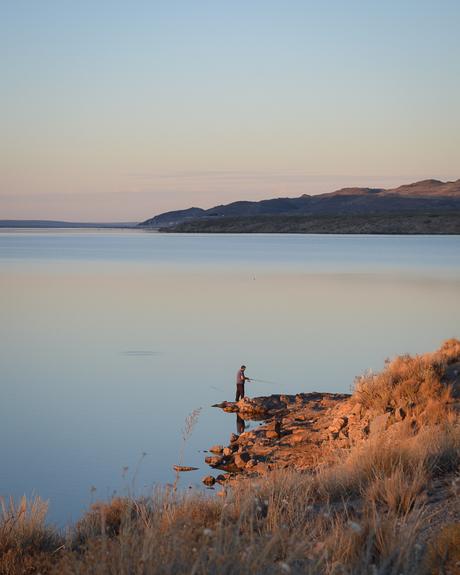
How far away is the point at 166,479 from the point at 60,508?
6.23ft

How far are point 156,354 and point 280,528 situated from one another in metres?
17.1

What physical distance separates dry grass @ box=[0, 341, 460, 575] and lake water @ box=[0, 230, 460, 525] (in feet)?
1.58

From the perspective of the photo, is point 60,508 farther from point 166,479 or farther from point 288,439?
point 288,439

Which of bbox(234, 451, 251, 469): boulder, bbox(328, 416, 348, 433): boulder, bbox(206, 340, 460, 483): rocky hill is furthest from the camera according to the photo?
bbox(328, 416, 348, 433): boulder

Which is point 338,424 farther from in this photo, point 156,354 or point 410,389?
point 156,354

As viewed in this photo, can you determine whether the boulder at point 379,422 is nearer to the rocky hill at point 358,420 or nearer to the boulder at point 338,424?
the rocky hill at point 358,420

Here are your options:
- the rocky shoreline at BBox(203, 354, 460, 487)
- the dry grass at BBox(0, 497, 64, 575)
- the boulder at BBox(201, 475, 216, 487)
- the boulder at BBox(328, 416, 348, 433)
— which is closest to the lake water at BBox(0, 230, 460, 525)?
the boulder at BBox(201, 475, 216, 487)

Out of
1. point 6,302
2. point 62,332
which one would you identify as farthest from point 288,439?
point 6,302

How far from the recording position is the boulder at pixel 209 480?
425 inches

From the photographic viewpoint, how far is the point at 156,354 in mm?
21891

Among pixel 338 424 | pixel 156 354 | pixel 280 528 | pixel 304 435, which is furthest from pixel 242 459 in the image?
pixel 156 354

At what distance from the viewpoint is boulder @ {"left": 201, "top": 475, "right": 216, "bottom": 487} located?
35.4 feet

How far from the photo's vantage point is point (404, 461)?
711 cm

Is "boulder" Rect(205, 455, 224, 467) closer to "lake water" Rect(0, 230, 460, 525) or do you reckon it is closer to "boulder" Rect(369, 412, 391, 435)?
"lake water" Rect(0, 230, 460, 525)
